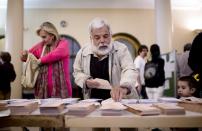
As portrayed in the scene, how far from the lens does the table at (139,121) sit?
1.24 m

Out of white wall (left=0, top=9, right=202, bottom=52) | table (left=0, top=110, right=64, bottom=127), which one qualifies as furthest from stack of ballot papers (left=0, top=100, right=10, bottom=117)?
white wall (left=0, top=9, right=202, bottom=52)

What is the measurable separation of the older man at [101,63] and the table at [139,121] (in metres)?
0.97

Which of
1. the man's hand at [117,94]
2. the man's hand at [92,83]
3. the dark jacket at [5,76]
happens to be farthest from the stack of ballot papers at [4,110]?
the dark jacket at [5,76]

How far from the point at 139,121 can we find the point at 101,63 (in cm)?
121

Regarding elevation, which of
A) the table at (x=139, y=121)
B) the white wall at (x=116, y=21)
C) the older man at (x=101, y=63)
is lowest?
the table at (x=139, y=121)

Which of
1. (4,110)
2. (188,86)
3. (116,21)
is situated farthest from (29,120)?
(116,21)

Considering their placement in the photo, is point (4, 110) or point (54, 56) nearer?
point (4, 110)

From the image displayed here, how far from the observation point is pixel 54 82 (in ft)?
10.5

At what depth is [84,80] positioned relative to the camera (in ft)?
7.46

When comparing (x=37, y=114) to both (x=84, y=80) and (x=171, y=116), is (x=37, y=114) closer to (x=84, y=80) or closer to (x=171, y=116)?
(x=171, y=116)

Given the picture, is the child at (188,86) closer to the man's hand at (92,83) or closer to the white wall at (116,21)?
the man's hand at (92,83)

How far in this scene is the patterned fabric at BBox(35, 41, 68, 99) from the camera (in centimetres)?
319

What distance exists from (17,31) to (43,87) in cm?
359

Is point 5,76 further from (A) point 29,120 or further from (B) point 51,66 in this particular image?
(A) point 29,120
